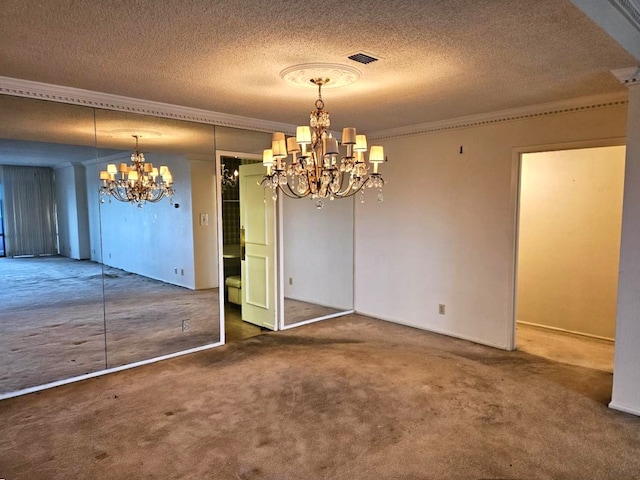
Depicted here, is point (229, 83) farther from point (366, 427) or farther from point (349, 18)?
point (366, 427)

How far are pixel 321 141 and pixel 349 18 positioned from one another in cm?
105

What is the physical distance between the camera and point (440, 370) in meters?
3.72

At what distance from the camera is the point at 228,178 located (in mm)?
4758

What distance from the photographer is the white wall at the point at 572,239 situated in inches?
181

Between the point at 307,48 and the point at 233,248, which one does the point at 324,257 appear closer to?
the point at 233,248

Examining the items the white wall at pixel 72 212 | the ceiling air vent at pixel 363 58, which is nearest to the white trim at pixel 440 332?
the ceiling air vent at pixel 363 58

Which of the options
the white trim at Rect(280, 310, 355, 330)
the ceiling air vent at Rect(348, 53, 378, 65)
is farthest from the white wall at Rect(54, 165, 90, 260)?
the ceiling air vent at Rect(348, 53, 378, 65)

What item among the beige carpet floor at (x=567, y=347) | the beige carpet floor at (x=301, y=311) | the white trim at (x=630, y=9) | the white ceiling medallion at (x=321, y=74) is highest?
the white trim at (x=630, y=9)

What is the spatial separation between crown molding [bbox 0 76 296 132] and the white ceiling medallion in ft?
4.59

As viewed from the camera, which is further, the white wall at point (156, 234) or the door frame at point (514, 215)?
the door frame at point (514, 215)

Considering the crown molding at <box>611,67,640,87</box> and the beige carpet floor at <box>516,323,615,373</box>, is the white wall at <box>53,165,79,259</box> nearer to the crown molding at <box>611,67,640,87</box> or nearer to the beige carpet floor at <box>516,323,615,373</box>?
the crown molding at <box>611,67,640,87</box>

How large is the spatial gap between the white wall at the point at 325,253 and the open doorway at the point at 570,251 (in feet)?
7.06

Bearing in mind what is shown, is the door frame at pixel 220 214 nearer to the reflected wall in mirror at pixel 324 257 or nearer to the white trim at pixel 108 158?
the white trim at pixel 108 158

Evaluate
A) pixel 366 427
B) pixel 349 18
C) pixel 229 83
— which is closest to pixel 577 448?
pixel 366 427
